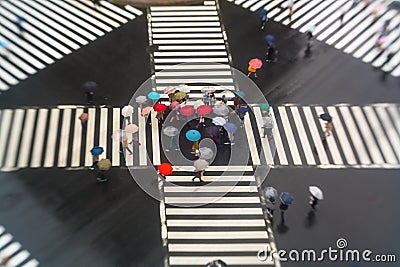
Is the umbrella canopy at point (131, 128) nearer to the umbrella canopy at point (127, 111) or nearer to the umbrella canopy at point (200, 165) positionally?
the umbrella canopy at point (127, 111)

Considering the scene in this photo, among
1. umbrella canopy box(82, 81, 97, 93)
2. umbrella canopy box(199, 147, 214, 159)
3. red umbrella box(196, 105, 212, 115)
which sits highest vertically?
umbrella canopy box(82, 81, 97, 93)

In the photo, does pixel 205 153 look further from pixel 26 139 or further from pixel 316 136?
pixel 26 139

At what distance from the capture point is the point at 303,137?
22.1 metres

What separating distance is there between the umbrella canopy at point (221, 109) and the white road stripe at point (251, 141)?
101 centimetres

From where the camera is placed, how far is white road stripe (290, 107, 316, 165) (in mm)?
21359

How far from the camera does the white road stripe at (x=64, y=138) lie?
68.5 feet

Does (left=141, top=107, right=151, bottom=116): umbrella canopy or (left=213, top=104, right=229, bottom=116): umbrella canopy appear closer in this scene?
(left=213, top=104, right=229, bottom=116): umbrella canopy

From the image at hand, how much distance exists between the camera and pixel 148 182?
20266 mm

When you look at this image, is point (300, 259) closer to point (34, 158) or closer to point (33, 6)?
point (34, 158)

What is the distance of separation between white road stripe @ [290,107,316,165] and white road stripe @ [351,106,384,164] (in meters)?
2.27

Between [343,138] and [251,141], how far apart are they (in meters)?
3.61

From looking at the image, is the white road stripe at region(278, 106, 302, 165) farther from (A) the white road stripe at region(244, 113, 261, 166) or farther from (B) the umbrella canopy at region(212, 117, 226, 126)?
(B) the umbrella canopy at region(212, 117, 226, 126)

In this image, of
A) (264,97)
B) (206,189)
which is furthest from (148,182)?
(264,97)

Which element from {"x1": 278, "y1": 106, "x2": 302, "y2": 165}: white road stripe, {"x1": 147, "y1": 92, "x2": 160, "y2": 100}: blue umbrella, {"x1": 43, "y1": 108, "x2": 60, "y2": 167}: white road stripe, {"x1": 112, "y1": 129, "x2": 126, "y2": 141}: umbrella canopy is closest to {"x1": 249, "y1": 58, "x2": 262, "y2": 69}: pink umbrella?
{"x1": 278, "y1": 106, "x2": 302, "y2": 165}: white road stripe
